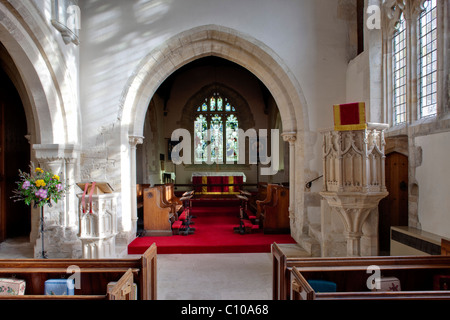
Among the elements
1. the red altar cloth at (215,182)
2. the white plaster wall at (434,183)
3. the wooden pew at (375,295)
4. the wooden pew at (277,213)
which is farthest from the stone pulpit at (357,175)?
the red altar cloth at (215,182)

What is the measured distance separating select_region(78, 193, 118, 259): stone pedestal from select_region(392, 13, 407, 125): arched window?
13.9ft

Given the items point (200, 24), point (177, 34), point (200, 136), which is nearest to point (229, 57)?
point (200, 24)

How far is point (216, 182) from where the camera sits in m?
10.4

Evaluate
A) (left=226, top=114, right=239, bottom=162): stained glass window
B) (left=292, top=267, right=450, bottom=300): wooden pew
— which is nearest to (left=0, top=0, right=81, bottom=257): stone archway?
(left=292, top=267, right=450, bottom=300): wooden pew

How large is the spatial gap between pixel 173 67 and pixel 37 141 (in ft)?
8.87

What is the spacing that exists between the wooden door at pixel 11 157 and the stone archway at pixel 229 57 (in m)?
2.32

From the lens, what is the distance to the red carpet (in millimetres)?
5387

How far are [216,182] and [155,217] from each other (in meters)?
4.29

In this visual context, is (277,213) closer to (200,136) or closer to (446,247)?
(446,247)

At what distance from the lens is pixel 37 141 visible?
16.8 feet

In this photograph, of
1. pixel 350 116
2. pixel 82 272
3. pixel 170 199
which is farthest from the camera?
pixel 170 199

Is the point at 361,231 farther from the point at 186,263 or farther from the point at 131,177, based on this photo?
the point at 131,177

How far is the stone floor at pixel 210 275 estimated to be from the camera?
3.75m
